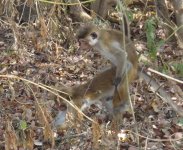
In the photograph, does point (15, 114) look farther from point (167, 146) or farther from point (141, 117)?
point (167, 146)

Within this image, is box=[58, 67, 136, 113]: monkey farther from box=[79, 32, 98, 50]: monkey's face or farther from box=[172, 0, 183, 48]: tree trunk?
box=[172, 0, 183, 48]: tree trunk

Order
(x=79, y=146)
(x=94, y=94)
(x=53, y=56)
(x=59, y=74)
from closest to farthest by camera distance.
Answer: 1. (x=79, y=146)
2. (x=94, y=94)
3. (x=59, y=74)
4. (x=53, y=56)

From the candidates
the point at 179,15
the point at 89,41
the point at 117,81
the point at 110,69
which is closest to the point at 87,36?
the point at 89,41

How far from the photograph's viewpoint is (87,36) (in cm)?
459

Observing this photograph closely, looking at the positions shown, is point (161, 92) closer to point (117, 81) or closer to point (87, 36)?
point (117, 81)

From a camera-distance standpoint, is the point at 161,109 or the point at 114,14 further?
the point at 114,14

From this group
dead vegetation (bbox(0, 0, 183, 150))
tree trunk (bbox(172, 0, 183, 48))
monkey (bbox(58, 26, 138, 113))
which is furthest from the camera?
tree trunk (bbox(172, 0, 183, 48))

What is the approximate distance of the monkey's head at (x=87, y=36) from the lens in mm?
4508

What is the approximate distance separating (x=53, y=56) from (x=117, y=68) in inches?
110

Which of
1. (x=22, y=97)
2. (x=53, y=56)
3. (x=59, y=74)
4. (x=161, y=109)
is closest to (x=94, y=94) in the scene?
(x=161, y=109)

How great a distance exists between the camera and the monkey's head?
177 inches

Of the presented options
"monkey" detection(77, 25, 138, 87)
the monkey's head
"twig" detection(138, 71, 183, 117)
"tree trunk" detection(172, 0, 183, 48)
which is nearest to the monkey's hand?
"monkey" detection(77, 25, 138, 87)

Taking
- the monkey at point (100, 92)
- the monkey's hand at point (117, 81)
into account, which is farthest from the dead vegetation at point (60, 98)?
the monkey's hand at point (117, 81)

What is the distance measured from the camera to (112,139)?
4.11 meters
